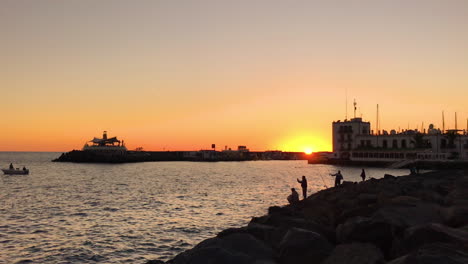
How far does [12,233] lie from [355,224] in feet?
74.5

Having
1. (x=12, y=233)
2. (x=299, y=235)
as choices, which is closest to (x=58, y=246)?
(x=12, y=233)

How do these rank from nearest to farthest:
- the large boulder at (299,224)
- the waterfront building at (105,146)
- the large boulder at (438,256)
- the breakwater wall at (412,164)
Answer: the large boulder at (438,256), the large boulder at (299,224), the breakwater wall at (412,164), the waterfront building at (105,146)

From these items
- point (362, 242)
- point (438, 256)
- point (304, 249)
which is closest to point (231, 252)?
point (304, 249)

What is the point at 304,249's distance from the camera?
1160 cm

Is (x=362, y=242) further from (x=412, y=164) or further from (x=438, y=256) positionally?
(x=412, y=164)

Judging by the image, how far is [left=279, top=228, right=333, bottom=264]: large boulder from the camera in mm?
11430

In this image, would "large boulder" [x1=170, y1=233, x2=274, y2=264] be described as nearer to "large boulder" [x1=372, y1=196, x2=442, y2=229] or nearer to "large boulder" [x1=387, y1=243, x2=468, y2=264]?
"large boulder" [x1=372, y1=196, x2=442, y2=229]

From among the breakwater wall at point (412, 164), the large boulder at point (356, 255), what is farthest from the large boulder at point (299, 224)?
the breakwater wall at point (412, 164)

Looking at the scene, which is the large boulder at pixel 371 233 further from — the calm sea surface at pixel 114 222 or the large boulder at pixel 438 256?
the calm sea surface at pixel 114 222

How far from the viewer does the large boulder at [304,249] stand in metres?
11.4

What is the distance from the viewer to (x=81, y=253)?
21125 mm

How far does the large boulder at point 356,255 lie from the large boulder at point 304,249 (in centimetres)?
55

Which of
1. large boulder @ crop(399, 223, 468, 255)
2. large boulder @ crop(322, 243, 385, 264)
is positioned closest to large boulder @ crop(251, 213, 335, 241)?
large boulder @ crop(322, 243, 385, 264)

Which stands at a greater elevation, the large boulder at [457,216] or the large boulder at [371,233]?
the large boulder at [457,216]
